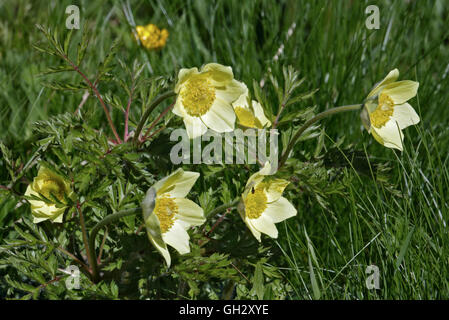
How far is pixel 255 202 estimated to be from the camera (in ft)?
3.56

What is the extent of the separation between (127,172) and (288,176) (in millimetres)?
352

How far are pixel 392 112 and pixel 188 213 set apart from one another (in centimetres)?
50

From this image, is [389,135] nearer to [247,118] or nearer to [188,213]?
[247,118]

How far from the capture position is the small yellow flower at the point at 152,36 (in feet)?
6.43

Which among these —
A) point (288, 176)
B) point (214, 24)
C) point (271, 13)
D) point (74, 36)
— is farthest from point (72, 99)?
point (288, 176)

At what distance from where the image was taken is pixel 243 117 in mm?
1243

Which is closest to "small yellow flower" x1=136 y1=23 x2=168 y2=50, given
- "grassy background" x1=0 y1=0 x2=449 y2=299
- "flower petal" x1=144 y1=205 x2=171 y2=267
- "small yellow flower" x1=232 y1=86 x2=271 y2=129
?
"grassy background" x1=0 y1=0 x2=449 y2=299

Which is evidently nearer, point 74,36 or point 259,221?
point 259,221

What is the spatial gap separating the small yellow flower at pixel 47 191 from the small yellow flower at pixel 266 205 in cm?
38

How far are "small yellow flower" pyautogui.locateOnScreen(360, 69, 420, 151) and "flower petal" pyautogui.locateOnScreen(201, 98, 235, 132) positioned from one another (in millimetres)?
290

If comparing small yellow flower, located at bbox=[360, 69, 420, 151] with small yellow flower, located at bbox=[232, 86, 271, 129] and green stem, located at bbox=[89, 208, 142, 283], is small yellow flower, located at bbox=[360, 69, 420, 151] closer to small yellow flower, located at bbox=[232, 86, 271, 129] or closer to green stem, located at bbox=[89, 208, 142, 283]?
small yellow flower, located at bbox=[232, 86, 271, 129]

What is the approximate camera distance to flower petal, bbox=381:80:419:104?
44.2 inches

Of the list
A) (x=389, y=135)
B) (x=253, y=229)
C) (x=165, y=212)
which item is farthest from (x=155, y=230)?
(x=389, y=135)
